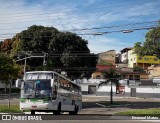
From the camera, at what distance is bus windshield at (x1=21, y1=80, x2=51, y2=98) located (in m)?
25.6

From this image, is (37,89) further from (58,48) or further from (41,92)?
(58,48)

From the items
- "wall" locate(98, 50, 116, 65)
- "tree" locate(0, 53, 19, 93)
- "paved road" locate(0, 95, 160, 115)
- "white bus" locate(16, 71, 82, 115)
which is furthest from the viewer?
"wall" locate(98, 50, 116, 65)

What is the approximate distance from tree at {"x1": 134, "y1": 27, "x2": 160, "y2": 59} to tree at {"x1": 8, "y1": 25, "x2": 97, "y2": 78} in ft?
124

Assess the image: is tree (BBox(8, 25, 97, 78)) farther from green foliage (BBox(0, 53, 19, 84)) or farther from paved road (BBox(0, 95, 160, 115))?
green foliage (BBox(0, 53, 19, 84))

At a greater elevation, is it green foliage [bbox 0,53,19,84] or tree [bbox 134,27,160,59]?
tree [bbox 134,27,160,59]

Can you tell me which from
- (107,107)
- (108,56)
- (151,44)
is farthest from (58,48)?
(108,56)

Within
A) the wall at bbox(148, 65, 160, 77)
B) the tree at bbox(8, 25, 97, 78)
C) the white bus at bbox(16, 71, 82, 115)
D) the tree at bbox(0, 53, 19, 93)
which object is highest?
the tree at bbox(8, 25, 97, 78)

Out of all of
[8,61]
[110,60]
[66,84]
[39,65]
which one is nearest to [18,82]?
[66,84]

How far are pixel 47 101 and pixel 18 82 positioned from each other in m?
2.58

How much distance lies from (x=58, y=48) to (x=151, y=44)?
132ft

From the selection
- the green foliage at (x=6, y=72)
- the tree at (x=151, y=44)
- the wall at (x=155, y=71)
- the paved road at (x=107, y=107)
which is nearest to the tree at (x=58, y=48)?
the paved road at (x=107, y=107)

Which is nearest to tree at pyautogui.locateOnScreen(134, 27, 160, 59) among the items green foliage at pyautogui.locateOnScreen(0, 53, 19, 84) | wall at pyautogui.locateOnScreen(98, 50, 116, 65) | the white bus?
the white bus

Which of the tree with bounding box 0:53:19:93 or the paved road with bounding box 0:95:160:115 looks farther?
the paved road with bounding box 0:95:160:115

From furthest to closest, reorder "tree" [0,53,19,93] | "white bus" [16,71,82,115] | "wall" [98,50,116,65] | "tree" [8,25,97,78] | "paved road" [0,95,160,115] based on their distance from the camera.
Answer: "wall" [98,50,116,65]
"tree" [8,25,97,78]
"paved road" [0,95,160,115]
"tree" [0,53,19,93]
"white bus" [16,71,82,115]
